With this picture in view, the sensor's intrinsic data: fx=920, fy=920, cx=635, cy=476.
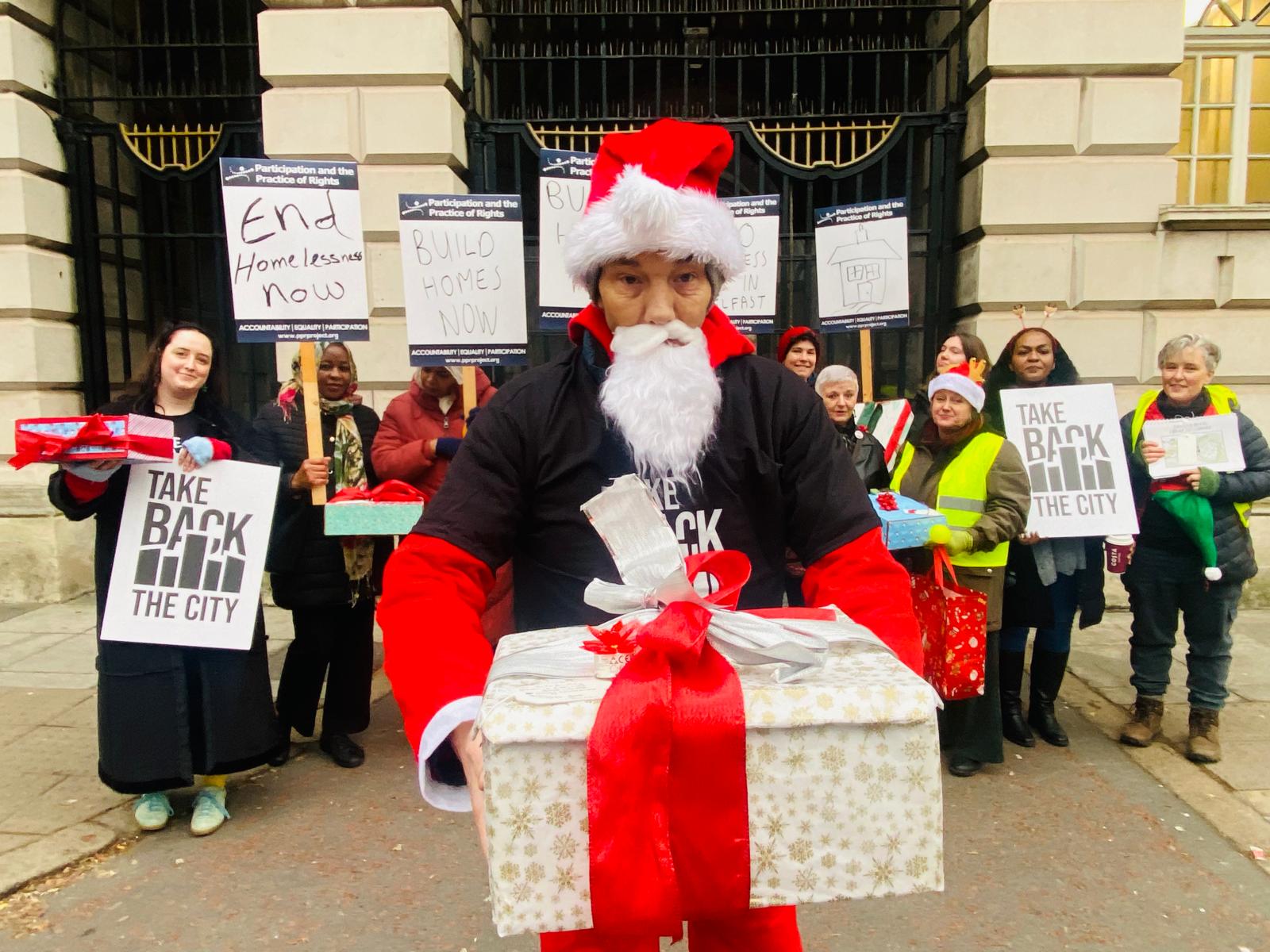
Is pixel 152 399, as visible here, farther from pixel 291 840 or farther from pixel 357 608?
pixel 291 840

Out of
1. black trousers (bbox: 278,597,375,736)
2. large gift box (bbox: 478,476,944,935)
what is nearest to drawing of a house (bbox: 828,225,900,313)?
black trousers (bbox: 278,597,375,736)

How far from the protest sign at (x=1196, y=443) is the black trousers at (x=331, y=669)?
12.0 feet

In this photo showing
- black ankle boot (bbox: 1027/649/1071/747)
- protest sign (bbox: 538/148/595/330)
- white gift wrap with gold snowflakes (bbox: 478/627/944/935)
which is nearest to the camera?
white gift wrap with gold snowflakes (bbox: 478/627/944/935)

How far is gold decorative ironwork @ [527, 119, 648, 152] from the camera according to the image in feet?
22.1

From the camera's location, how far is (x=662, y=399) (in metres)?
1.56

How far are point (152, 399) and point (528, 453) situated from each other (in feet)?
8.25

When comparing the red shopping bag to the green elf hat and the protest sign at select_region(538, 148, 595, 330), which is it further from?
the protest sign at select_region(538, 148, 595, 330)

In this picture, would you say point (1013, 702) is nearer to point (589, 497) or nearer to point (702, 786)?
point (589, 497)

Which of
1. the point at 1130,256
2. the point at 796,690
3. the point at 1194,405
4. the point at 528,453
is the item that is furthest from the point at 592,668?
the point at 1130,256

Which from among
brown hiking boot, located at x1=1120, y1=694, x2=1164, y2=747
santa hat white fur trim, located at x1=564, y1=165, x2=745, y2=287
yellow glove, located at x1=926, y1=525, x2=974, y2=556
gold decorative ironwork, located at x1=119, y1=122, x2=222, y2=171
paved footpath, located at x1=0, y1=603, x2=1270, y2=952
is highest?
gold decorative ironwork, located at x1=119, y1=122, x2=222, y2=171

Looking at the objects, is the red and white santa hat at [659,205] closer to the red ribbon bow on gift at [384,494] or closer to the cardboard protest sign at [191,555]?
the cardboard protest sign at [191,555]

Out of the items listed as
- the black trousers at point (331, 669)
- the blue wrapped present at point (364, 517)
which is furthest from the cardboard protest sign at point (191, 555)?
the black trousers at point (331, 669)

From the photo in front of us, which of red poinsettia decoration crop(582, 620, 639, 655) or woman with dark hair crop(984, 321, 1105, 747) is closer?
red poinsettia decoration crop(582, 620, 639, 655)

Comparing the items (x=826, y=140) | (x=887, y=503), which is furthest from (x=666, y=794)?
(x=826, y=140)
